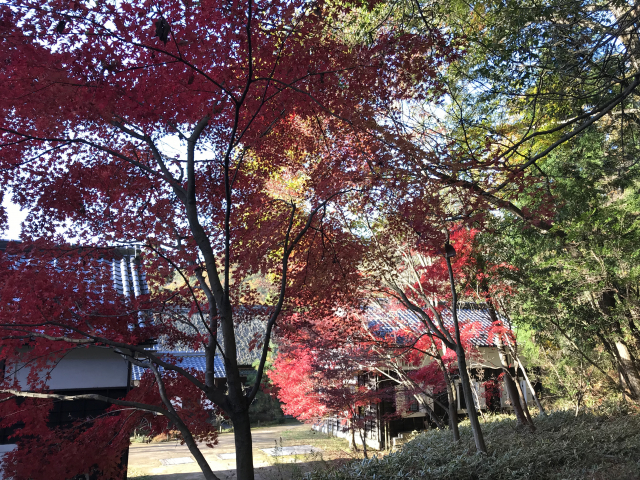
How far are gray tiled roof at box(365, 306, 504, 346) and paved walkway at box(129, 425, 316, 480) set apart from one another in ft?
15.9

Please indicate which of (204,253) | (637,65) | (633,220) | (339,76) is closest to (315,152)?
(339,76)

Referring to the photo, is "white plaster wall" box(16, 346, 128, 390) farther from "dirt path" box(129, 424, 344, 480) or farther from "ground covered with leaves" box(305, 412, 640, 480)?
"ground covered with leaves" box(305, 412, 640, 480)

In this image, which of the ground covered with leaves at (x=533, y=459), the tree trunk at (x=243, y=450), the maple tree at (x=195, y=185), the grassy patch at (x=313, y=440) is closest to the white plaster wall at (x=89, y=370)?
the maple tree at (x=195, y=185)

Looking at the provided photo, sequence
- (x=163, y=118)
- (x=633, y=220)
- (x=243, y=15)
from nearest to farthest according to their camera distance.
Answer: (x=243, y=15)
(x=163, y=118)
(x=633, y=220)

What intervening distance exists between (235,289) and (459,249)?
18.1ft

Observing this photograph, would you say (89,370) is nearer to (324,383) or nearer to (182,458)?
(324,383)

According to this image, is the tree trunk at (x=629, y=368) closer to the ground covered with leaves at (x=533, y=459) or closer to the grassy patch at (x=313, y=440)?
the ground covered with leaves at (x=533, y=459)

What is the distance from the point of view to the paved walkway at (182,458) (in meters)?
12.6

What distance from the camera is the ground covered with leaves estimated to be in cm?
620

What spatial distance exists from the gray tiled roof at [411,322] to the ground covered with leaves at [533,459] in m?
3.45

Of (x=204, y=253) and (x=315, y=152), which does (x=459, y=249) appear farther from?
(x=204, y=253)

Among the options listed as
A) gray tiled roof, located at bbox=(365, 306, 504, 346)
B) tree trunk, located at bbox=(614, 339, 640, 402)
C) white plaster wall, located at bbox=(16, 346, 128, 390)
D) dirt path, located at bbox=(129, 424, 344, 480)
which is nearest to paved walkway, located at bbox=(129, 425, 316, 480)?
dirt path, located at bbox=(129, 424, 344, 480)

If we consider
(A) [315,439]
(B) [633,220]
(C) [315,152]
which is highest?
(C) [315,152]

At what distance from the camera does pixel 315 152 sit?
8211mm
